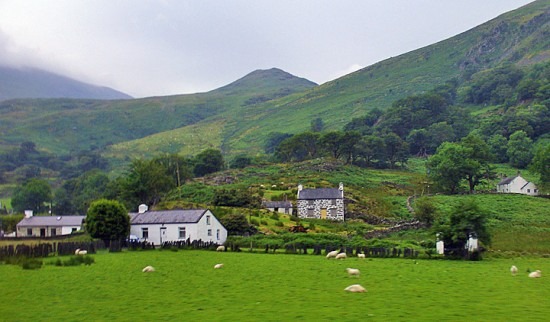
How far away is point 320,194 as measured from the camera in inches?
2968

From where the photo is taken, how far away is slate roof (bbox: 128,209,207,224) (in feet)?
180

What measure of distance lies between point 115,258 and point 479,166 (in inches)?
2733

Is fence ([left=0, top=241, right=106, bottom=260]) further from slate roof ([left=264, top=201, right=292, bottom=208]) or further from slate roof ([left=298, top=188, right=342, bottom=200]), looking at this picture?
slate roof ([left=298, top=188, right=342, bottom=200])

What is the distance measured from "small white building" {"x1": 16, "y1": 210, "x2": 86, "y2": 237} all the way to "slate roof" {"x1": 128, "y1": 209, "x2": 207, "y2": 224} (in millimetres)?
24490

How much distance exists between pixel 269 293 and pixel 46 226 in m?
66.0

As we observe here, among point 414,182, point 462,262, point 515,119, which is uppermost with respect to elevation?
point 515,119

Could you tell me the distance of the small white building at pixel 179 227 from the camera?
178ft

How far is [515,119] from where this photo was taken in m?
138

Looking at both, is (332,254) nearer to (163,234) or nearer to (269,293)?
(269,293)

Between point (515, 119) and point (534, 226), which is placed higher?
point (515, 119)

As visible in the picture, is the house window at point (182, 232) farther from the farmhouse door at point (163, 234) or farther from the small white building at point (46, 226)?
the small white building at point (46, 226)

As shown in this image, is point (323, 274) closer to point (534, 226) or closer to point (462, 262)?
point (462, 262)

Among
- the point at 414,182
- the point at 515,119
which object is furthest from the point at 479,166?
the point at 515,119

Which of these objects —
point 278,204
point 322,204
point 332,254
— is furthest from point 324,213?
point 332,254
